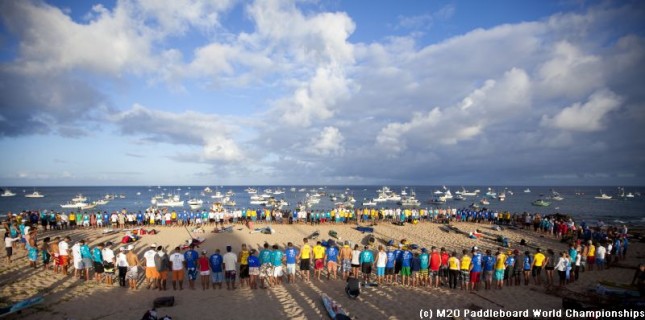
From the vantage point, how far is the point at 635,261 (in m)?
17.2

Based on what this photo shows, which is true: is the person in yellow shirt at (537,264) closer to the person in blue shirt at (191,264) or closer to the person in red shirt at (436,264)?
the person in red shirt at (436,264)

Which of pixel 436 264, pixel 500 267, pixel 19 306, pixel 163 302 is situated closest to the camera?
pixel 19 306

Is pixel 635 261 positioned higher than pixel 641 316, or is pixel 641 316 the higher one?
pixel 641 316

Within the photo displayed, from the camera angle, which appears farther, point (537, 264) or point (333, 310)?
point (537, 264)

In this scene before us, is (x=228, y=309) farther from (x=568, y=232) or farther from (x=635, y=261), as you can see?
(x=568, y=232)

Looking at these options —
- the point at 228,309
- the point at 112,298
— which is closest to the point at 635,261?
the point at 228,309

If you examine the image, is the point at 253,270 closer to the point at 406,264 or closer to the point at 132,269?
the point at 132,269

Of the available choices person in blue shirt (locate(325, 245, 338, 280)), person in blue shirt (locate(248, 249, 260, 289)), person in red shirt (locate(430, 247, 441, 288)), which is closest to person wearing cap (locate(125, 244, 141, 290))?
person in blue shirt (locate(248, 249, 260, 289))

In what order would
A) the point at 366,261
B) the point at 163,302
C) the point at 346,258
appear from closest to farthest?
the point at 163,302, the point at 366,261, the point at 346,258

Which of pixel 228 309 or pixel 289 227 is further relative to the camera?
pixel 289 227

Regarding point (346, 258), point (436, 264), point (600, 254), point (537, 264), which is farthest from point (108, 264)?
point (600, 254)

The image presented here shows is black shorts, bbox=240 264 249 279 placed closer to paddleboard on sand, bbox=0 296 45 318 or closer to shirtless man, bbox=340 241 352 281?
shirtless man, bbox=340 241 352 281

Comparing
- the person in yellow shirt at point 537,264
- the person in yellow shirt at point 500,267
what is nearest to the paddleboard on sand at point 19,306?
the person in yellow shirt at point 500,267

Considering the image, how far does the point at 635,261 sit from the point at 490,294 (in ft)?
Answer: 41.1
